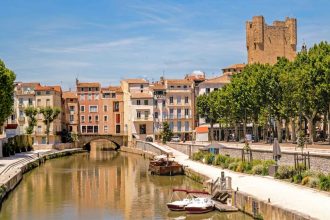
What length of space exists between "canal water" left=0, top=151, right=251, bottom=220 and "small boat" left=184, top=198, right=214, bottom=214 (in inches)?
16.3

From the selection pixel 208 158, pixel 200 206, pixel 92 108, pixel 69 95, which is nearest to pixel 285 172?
pixel 200 206

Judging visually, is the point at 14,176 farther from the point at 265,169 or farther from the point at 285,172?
the point at 285,172

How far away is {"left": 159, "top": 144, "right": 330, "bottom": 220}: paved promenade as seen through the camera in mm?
25467

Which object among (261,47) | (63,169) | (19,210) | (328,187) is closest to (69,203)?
(19,210)

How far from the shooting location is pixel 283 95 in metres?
70.0

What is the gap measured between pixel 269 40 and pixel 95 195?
9222 cm

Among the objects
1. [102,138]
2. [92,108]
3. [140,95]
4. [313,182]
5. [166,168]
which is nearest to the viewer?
[313,182]

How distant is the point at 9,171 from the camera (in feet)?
182

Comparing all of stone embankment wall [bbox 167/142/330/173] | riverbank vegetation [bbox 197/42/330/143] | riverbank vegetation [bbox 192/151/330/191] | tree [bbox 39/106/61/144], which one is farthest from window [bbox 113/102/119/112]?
riverbank vegetation [bbox 192/151/330/191]

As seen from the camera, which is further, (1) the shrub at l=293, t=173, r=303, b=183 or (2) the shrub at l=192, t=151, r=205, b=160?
(2) the shrub at l=192, t=151, r=205, b=160

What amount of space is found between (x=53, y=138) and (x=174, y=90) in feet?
83.1

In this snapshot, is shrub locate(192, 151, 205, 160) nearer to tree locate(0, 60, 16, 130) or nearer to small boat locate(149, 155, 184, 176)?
small boat locate(149, 155, 184, 176)

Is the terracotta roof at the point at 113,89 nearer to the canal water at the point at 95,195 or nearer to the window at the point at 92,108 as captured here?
the window at the point at 92,108

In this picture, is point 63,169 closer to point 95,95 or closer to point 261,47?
point 95,95
